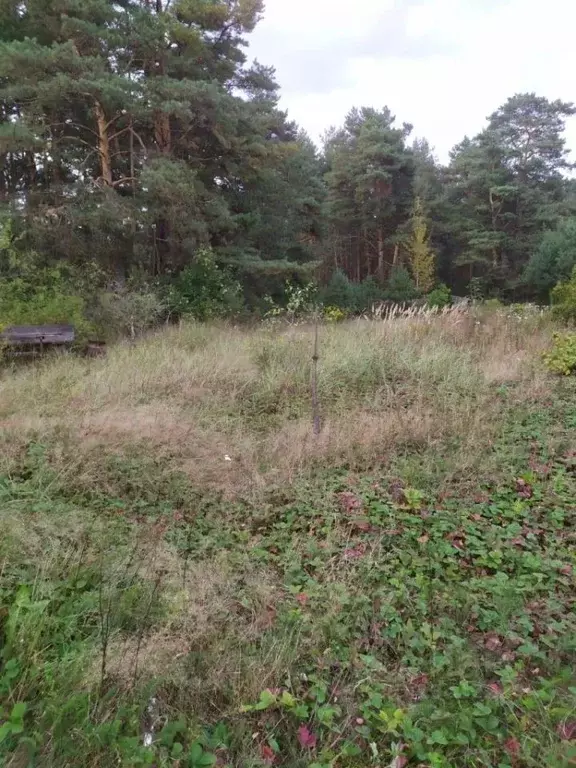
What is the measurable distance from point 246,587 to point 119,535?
34.2 inches

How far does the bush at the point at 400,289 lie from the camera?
21281 millimetres

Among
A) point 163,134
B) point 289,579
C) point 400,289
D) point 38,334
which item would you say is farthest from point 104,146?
point 400,289

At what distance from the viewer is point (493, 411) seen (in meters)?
4.43

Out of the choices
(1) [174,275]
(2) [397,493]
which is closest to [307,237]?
(1) [174,275]

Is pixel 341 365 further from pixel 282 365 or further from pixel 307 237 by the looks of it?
pixel 307 237

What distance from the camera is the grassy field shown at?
158 centimetres

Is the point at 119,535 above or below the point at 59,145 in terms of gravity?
below

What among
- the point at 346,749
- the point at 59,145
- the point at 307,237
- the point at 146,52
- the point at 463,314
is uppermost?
the point at 146,52

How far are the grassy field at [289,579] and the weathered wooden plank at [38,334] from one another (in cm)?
222

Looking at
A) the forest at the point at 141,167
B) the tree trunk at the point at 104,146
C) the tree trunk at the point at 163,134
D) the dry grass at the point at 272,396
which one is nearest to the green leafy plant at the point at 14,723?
the dry grass at the point at 272,396

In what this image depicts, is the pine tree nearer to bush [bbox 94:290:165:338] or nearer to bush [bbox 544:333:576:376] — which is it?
bush [bbox 94:290:165:338]

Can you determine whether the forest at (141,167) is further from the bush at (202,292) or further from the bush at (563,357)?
Answer: the bush at (563,357)

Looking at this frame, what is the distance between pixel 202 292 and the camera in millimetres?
11641

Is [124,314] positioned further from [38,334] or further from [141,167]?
[141,167]
